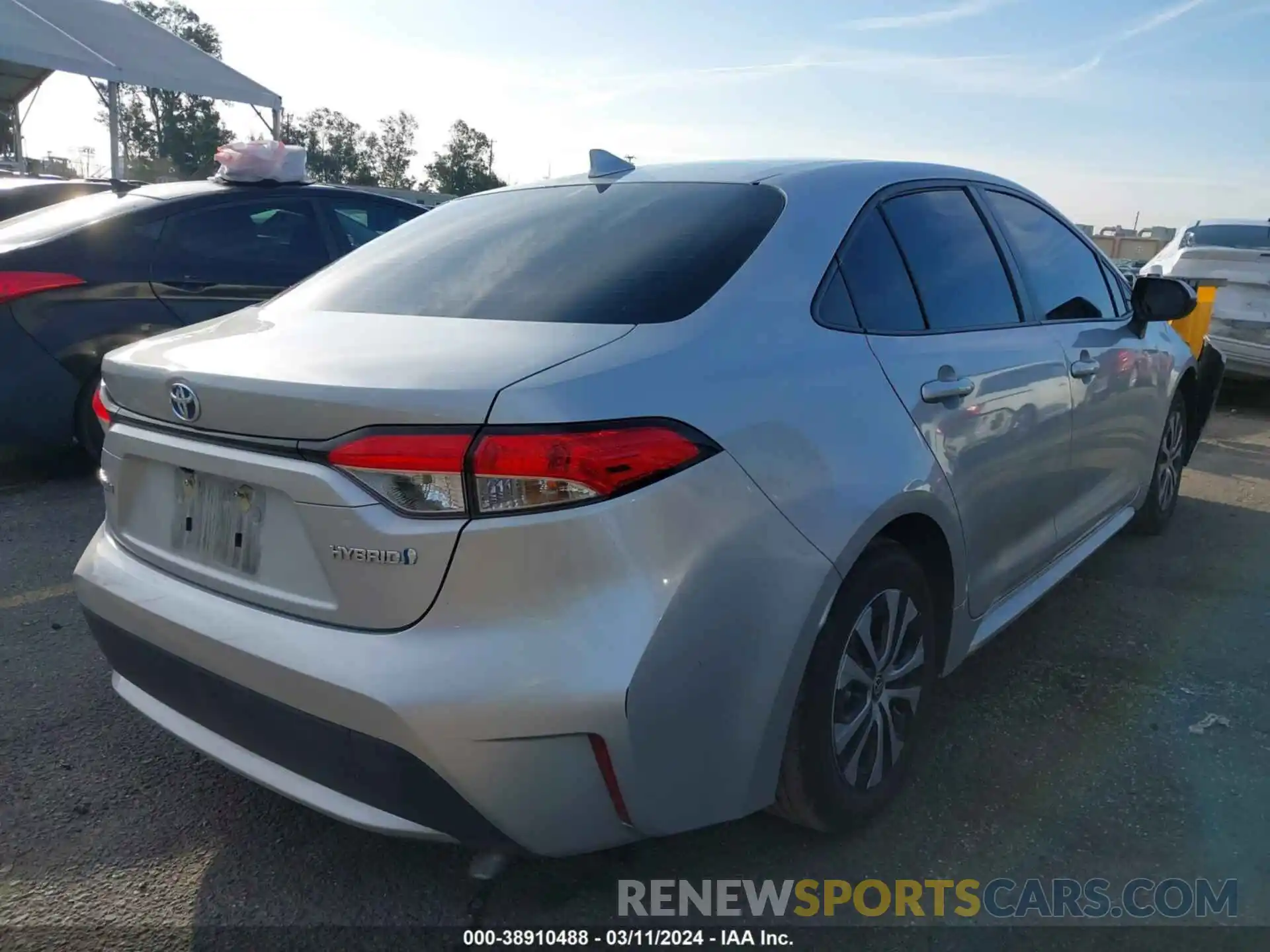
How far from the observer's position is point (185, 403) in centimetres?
198

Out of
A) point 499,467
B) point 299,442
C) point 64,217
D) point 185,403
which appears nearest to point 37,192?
point 64,217

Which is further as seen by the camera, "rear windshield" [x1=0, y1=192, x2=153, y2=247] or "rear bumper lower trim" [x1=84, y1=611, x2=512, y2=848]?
"rear windshield" [x1=0, y1=192, x2=153, y2=247]

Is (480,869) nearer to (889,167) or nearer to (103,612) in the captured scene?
(103,612)

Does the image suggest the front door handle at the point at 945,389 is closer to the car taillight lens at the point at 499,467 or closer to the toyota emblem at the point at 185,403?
the car taillight lens at the point at 499,467

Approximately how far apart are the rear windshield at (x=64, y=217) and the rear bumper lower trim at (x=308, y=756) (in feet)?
11.7

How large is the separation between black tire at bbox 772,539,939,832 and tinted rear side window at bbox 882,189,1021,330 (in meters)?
0.76

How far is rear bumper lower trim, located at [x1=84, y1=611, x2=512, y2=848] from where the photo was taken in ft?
5.80

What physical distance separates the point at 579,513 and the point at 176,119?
7005 centimetres

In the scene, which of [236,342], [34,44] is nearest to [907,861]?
[236,342]

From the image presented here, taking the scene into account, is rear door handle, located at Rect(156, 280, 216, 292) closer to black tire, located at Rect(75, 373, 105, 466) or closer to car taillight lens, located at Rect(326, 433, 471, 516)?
black tire, located at Rect(75, 373, 105, 466)

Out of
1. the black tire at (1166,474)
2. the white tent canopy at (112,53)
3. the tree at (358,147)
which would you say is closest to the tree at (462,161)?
the tree at (358,147)

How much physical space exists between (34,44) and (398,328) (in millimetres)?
18130

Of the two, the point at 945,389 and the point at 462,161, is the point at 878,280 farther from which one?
the point at 462,161

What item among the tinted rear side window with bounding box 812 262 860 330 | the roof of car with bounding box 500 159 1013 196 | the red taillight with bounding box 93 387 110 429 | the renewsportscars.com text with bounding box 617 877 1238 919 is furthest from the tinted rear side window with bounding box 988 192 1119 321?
the red taillight with bounding box 93 387 110 429
